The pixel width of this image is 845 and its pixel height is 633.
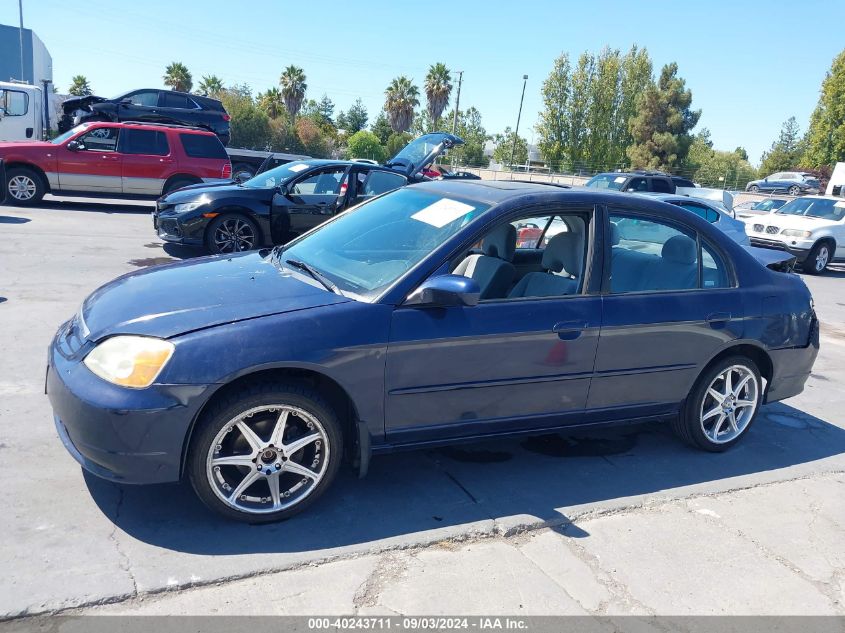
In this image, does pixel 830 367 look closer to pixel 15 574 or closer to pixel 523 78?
pixel 15 574

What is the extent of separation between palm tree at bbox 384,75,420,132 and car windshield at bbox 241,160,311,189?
48919 millimetres

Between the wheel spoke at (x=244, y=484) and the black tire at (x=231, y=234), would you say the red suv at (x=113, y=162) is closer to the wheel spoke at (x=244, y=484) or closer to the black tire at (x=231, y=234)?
the black tire at (x=231, y=234)

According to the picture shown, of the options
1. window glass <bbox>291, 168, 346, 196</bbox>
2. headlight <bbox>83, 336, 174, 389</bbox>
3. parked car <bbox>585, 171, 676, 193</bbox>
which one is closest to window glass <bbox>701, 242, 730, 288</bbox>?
headlight <bbox>83, 336, 174, 389</bbox>

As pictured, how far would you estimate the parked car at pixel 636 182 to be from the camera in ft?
56.0

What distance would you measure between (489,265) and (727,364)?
178cm

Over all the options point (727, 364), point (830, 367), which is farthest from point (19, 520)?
point (830, 367)

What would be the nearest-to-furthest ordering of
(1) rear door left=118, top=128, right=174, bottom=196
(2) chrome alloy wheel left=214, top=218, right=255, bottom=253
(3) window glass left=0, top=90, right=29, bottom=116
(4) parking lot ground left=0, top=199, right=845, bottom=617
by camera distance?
(4) parking lot ground left=0, top=199, right=845, bottom=617 < (2) chrome alloy wheel left=214, top=218, right=255, bottom=253 < (1) rear door left=118, top=128, right=174, bottom=196 < (3) window glass left=0, top=90, right=29, bottom=116

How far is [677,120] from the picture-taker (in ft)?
163

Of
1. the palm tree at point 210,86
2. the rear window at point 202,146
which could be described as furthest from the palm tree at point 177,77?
the rear window at point 202,146

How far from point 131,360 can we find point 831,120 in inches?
1793

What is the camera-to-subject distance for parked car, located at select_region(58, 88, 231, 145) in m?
17.5

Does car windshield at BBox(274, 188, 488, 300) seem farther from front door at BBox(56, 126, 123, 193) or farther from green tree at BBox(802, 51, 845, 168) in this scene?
green tree at BBox(802, 51, 845, 168)

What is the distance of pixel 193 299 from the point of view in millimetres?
3469

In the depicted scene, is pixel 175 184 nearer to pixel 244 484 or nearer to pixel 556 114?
pixel 244 484
